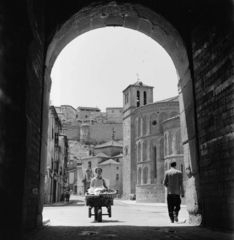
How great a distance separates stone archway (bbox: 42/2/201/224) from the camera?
24.7 feet

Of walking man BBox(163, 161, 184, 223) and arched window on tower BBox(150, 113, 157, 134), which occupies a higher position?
arched window on tower BBox(150, 113, 157, 134)

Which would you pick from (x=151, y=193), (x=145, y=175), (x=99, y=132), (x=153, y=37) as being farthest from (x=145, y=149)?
(x=99, y=132)

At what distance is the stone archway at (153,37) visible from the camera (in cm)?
754

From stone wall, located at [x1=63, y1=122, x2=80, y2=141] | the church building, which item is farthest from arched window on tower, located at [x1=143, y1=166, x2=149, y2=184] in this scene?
stone wall, located at [x1=63, y1=122, x2=80, y2=141]

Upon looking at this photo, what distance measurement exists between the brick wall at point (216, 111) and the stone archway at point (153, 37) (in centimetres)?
39

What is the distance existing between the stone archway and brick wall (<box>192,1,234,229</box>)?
394mm

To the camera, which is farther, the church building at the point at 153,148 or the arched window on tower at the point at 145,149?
the arched window on tower at the point at 145,149

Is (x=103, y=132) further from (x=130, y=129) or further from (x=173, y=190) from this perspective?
(x=173, y=190)

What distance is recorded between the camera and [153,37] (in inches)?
364

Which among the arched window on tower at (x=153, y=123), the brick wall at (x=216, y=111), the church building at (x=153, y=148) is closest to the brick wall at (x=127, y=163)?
the church building at (x=153, y=148)

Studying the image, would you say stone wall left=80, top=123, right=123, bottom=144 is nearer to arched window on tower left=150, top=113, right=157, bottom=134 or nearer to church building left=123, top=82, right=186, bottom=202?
church building left=123, top=82, right=186, bottom=202

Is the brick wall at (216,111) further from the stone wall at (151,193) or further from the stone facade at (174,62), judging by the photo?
the stone wall at (151,193)

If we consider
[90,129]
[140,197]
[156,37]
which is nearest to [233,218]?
[156,37]

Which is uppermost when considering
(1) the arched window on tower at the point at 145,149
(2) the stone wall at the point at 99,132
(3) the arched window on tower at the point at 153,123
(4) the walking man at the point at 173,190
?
(2) the stone wall at the point at 99,132
